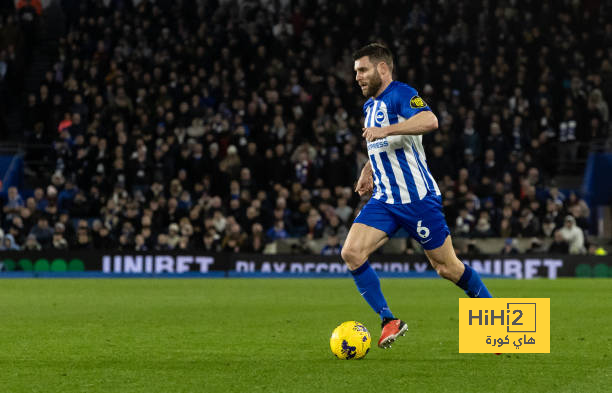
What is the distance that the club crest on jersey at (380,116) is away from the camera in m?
8.18

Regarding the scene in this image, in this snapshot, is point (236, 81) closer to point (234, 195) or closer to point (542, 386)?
point (234, 195)

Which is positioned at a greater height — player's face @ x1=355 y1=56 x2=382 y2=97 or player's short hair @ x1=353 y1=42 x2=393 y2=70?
player's short hair @ x1=353 y1=42 x2=393 y2=70

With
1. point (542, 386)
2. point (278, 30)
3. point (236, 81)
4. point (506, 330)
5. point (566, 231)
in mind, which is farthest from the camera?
point (278, 30)

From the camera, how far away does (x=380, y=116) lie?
820 centimetres

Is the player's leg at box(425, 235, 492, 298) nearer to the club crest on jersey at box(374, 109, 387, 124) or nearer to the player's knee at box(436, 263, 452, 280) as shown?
the player's knee at box(436, 263, 452, 280)

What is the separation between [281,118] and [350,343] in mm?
17822

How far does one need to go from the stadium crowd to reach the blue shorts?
14384 mm

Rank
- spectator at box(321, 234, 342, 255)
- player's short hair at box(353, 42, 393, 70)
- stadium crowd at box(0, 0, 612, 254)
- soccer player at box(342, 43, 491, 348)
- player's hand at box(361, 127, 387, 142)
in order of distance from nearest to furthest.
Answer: player's hand at box(361, 127, 387, 142) → soccer player at box(342, 43, 491, 348) → player's short hair at box(353, 42, 393, 70) → spectator at box(321, 234, 342, 255) → stadium crowd at box(0, 0, 612, 254)

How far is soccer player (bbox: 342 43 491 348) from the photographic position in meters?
8.13

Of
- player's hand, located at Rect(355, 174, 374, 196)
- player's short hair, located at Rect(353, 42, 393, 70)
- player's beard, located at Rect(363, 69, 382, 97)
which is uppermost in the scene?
player's short hair, located at Rect(353, 42, 393, 70)

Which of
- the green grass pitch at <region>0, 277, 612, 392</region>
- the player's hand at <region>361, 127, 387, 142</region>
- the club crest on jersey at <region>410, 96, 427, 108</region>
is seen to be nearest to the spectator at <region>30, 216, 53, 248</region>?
the green grass pitch at <region>0, 277, 612, 392</region>

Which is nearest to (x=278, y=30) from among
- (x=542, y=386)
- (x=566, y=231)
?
(x=566, y=231)

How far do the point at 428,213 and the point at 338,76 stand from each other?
747 inches

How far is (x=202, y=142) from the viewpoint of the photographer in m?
25.0
